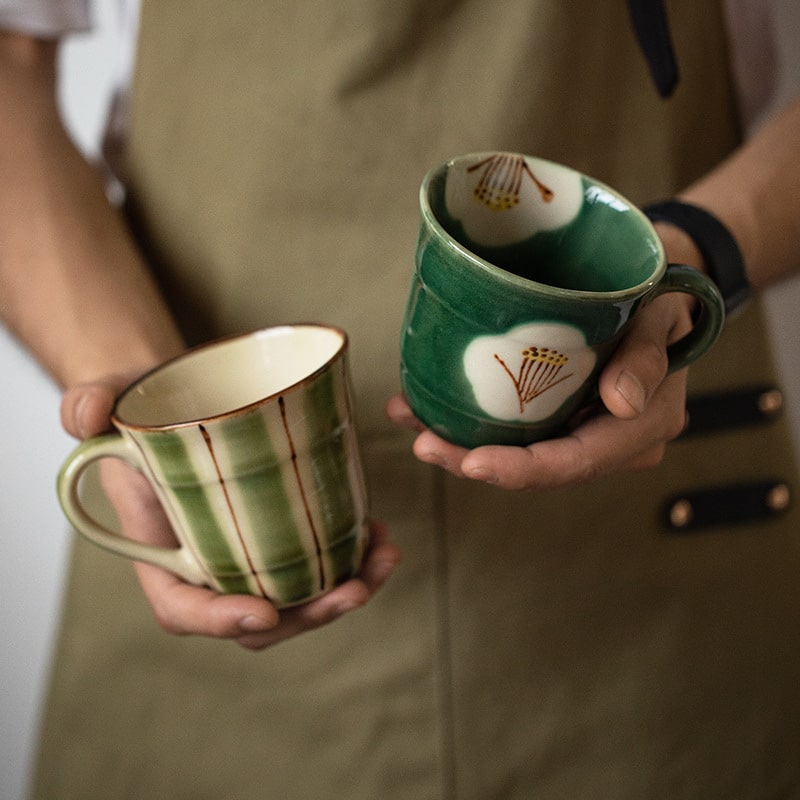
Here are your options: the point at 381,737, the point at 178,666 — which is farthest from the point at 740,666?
the point at 178,666

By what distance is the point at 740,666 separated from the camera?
73 cm

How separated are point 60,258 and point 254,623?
38 centimetres

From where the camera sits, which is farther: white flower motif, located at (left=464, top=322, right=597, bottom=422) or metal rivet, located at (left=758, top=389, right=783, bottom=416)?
metal rivet, located at (left=758, top=389, right=783, bottom=416)

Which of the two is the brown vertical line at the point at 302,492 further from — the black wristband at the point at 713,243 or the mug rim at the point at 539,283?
the black wristband at the point at 713,243

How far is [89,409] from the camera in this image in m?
0.49

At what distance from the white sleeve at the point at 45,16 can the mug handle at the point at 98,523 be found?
0.44 m

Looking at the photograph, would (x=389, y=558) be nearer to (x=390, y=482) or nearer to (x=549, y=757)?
(x=390, y=482)

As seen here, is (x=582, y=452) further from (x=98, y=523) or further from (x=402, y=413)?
(x=98, y=523)

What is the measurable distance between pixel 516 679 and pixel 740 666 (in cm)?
23

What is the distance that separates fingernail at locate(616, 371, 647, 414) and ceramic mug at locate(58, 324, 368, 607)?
0.16 meters

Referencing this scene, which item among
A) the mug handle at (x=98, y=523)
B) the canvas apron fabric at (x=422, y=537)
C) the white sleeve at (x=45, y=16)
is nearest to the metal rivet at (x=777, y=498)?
the canvas apron fabric at (x=422, y=537)

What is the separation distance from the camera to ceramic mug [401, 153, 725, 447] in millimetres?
399

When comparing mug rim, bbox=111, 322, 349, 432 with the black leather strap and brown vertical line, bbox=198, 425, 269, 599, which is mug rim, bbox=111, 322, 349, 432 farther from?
the black leather strap

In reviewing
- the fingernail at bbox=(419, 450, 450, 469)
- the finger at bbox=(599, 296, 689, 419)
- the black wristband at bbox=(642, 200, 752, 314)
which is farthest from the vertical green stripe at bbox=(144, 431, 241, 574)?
the black wristband at bbox=(642, 200, 752, 314)
